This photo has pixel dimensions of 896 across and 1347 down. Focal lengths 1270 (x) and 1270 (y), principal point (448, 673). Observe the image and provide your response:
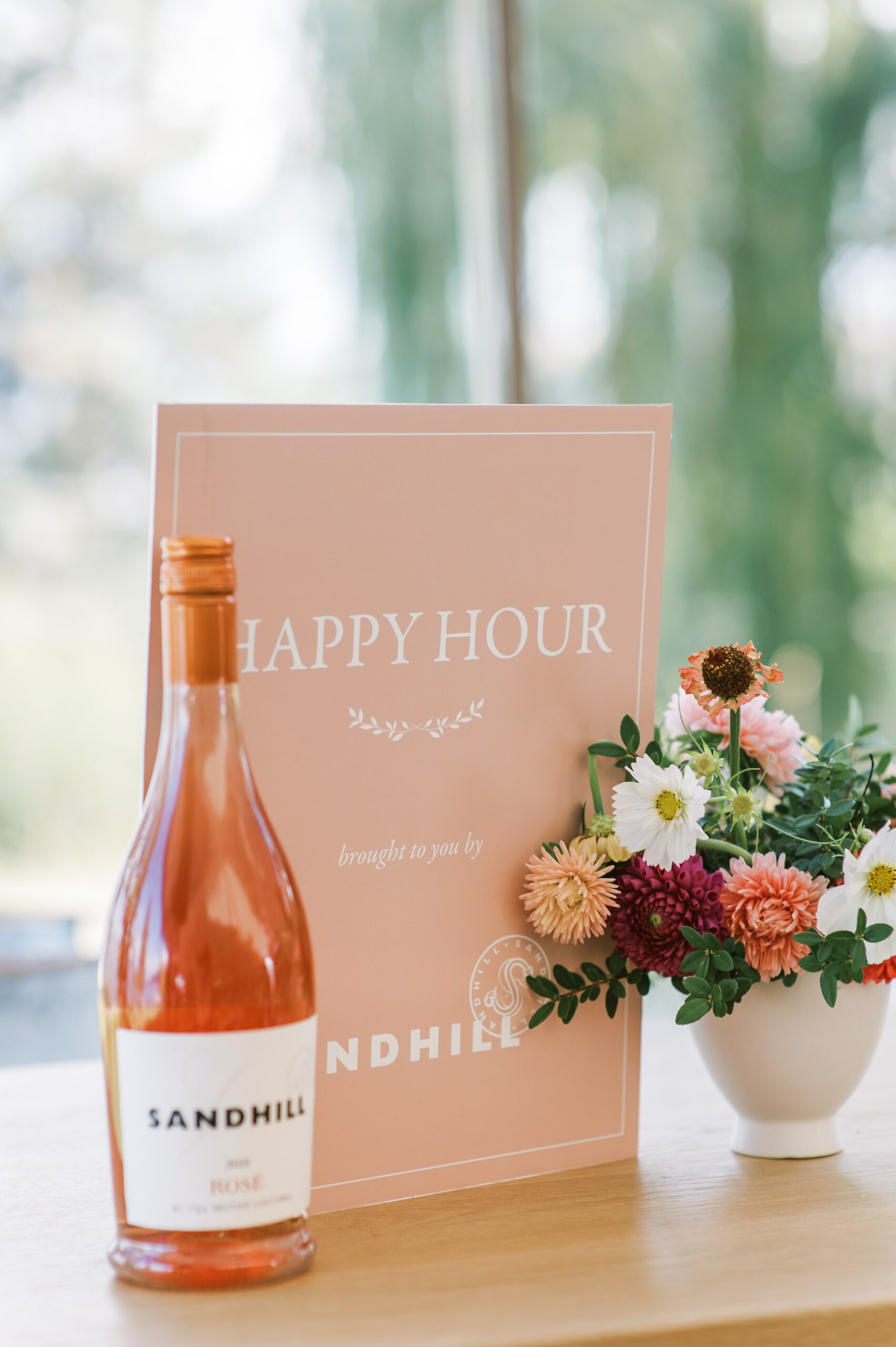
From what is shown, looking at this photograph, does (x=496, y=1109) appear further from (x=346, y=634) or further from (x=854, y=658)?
(x=854, y=658)

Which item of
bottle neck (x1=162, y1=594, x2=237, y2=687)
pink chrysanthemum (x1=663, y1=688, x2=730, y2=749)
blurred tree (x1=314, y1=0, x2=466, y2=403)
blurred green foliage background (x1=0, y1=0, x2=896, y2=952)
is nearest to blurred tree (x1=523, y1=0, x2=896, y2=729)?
blurred green foliage background (x1=0, y1=0, x2=896, y2=952)

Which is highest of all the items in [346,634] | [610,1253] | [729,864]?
[346,634]

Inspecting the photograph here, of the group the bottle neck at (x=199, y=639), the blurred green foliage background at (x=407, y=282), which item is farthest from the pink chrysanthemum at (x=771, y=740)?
the blurred green foliage background at (x=407, y=282)

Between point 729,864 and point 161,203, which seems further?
point 161,203

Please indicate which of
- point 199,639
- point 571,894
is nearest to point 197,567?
point 199,639

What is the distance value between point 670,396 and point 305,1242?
1.80m

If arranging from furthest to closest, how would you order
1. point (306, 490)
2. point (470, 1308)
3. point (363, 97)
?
point (363, 97) → point (306, 490) → point (470, 1308)

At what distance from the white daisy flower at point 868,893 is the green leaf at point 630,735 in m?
0.13

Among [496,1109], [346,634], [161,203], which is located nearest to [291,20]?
[161,203]

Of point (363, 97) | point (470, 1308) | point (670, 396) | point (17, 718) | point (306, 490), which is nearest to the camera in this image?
point (470, 1308)

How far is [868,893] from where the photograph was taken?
67 cm

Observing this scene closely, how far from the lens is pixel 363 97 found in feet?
6.29

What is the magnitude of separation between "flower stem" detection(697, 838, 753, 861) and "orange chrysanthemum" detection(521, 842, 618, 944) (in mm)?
54

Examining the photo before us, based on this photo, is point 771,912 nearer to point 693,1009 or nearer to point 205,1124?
point 693,1009
